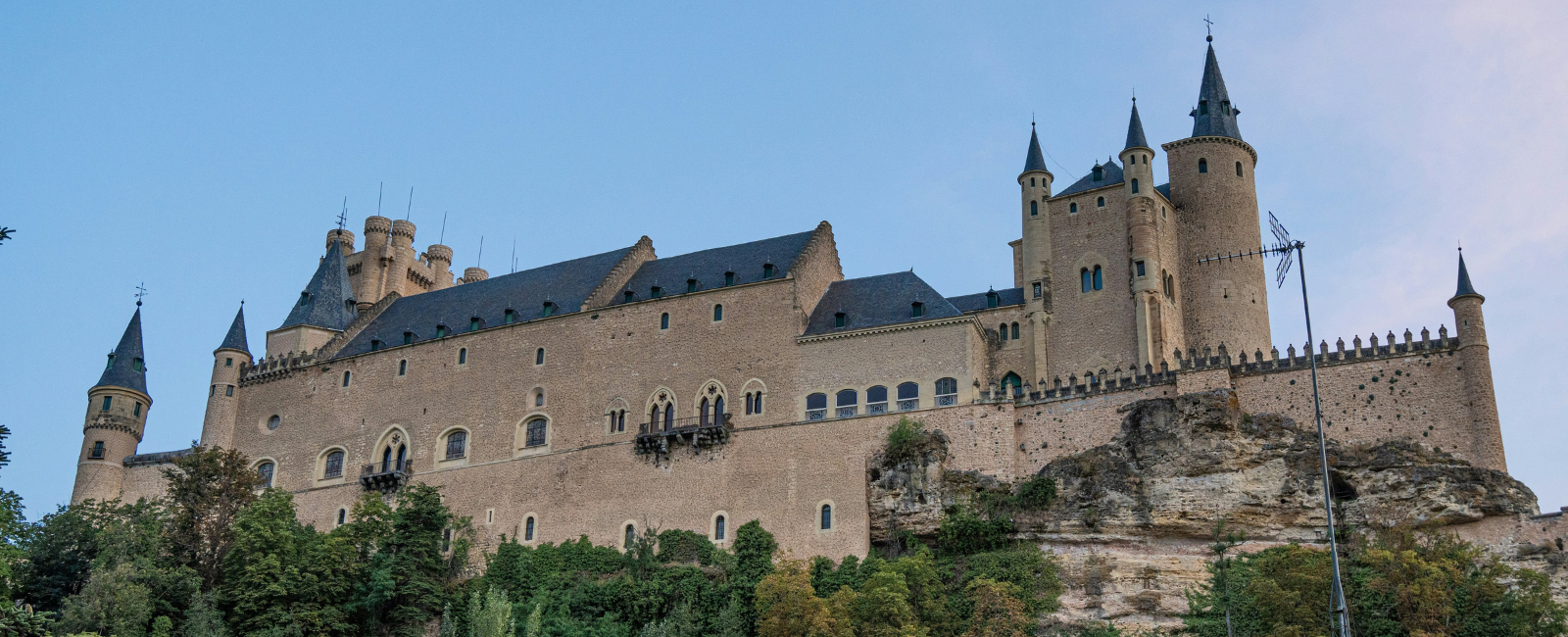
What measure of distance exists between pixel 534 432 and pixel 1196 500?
83.7 ft

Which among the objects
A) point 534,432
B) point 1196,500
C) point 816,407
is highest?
point 816,407

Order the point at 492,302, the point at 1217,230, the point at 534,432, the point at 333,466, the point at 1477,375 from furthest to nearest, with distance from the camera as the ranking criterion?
the point at 492,302
the point at 333,466
the point at 534,432
the point at 1217,230
the point at 1477,375

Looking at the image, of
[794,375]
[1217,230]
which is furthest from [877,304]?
[1217,230]

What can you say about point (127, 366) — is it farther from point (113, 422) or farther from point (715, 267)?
point (715, 267)

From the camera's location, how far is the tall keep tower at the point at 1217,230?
55531 millimetres

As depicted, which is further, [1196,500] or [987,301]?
[987,301]

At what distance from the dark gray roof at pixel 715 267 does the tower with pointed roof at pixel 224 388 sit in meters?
18.6

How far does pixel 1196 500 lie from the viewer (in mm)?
47719

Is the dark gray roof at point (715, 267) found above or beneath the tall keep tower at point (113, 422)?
above

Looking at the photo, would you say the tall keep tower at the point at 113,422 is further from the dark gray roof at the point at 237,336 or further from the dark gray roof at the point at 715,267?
the dark gray roof at the point at 715,267

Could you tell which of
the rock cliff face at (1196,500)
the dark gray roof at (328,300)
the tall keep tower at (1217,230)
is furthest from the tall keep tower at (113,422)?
the tall keep tower at (1217,230)

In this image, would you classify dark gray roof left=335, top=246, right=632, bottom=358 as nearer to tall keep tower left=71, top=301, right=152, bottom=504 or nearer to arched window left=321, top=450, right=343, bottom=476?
arched window left=321, top=450, right=343, bottom=476

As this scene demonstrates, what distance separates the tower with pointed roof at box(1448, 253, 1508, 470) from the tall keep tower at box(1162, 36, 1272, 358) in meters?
8.43

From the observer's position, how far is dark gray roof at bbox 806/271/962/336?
54.4m
